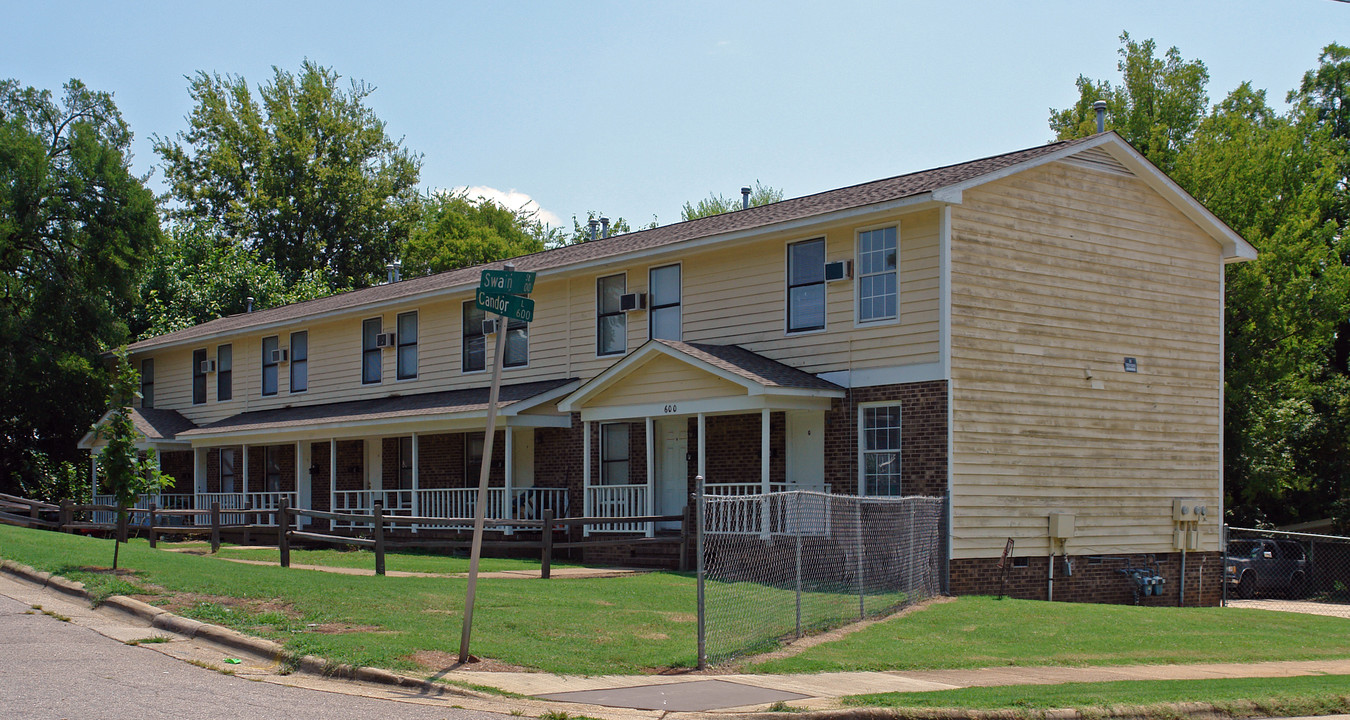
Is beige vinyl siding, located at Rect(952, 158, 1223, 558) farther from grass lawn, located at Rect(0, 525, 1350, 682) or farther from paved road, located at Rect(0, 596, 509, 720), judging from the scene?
paved road, located at Rect(0, 596, 509, 720)

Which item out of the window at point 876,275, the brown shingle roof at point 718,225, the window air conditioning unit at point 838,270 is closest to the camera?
the window at point 876,275

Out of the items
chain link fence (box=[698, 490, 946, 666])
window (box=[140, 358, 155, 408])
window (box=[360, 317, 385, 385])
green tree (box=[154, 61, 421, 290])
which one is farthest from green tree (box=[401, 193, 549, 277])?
chain link fence (box=[698, 490, 946, 666])

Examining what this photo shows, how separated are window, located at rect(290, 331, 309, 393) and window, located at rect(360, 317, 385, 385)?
9.08ft

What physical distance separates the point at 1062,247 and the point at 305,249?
49.3 meters

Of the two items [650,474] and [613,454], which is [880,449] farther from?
[613,454]

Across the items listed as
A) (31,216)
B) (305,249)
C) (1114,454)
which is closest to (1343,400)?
(1114,454)

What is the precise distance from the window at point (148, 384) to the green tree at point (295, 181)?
2212cm

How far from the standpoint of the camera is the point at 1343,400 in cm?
3341

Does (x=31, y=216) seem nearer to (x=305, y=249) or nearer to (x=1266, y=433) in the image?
(x=305, y=249)

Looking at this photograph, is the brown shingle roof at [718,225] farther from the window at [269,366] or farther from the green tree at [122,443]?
the green tree at [122,443]

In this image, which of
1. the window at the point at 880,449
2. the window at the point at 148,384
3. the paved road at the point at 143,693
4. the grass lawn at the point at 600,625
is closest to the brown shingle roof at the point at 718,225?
the window at the point at 880,449

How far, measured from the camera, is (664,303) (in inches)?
929

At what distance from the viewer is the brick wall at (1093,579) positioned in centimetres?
1866

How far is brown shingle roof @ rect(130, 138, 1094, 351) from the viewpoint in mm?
19859
